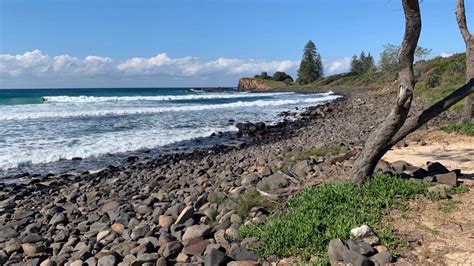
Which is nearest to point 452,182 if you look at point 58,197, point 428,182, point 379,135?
point 428,182

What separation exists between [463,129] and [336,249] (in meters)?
8.93

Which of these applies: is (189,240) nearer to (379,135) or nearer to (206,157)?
(379,135)

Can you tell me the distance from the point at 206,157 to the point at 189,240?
8.52 metres

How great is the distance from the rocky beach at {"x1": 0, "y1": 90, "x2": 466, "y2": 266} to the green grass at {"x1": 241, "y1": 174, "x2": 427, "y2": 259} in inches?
9.5

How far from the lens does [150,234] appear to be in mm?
6125

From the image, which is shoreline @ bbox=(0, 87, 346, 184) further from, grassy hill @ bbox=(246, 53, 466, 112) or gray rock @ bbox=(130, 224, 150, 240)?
grassy hill @ bbox=(246, 53, 466, 112)

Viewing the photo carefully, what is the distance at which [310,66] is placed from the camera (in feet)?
335

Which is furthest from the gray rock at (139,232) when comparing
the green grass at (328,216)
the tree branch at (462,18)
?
the tree branch at (462,18)

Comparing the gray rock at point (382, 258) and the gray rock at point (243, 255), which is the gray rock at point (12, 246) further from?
the gray rock at point (382, 258)

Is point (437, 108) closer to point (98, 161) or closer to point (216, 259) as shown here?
point (216, 259)

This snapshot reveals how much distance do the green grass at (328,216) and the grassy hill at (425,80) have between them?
1.88m

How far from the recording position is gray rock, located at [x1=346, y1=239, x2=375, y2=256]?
4.42 meters

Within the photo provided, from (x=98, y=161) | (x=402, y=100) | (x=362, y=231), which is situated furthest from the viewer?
(x=98, y=161)

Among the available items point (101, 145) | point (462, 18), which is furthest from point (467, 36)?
point (101, 145)
